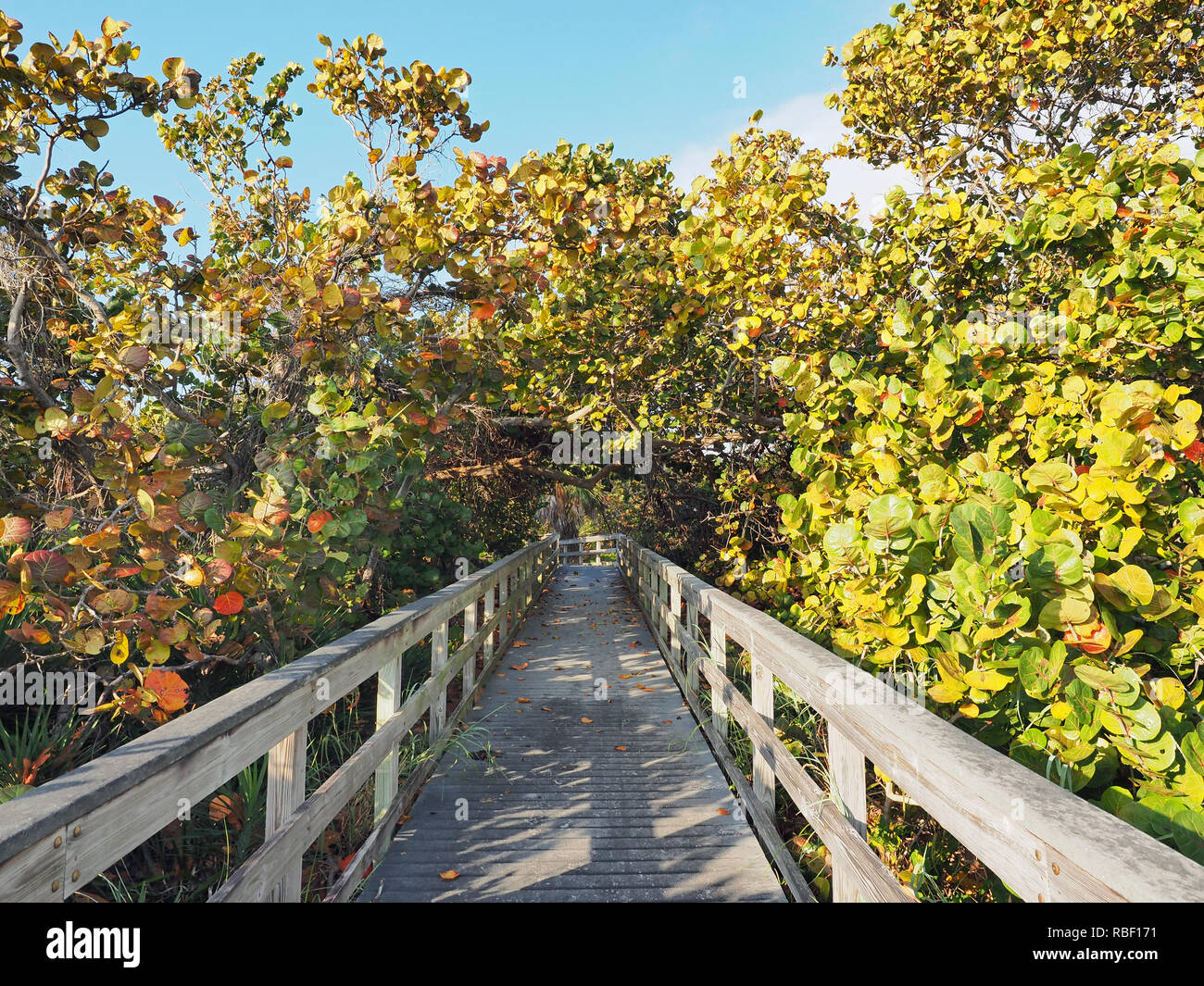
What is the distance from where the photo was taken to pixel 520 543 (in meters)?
13.4

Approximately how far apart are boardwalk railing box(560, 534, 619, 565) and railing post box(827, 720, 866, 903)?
67.5ft

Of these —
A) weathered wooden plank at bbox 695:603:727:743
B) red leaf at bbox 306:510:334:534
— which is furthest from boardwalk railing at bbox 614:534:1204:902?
red leaf at bbox 306:510:334:534

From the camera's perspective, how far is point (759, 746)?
10.4 feet

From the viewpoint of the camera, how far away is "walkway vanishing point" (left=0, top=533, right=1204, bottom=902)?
1.32 meters

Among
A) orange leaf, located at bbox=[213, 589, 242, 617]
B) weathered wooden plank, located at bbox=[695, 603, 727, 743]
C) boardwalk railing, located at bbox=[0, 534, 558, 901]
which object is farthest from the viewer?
weathered wooden plank, located at bbox=[695, 603, 727, 743]

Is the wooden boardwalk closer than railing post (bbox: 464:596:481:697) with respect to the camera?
Yes

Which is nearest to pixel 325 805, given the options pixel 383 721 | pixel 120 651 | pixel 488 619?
pixel 383 721

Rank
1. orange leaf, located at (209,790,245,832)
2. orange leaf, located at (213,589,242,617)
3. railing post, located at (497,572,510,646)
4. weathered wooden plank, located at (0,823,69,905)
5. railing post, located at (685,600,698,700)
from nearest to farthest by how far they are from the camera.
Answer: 1. weathered wooden plank, located at (0,823,69,905)
2. orange leaf, located at (213,589,242,617)
3. orange leaf, located at (209,790,245,832)
4. railing post, located at (685,600,698,700)
5. railing post, located at (497,572,510,646)

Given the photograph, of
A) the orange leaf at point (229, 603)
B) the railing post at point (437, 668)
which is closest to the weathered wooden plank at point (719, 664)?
the railing post at point (437, 668)

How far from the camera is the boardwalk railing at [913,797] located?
4.02 feet

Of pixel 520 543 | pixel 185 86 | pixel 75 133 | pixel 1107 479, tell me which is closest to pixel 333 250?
pixel 185 86

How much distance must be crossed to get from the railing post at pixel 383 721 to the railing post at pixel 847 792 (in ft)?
6.61

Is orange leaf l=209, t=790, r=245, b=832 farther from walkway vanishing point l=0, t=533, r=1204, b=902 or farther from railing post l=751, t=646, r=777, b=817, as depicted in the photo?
railing post l=751, t=646, r=777, b=817
